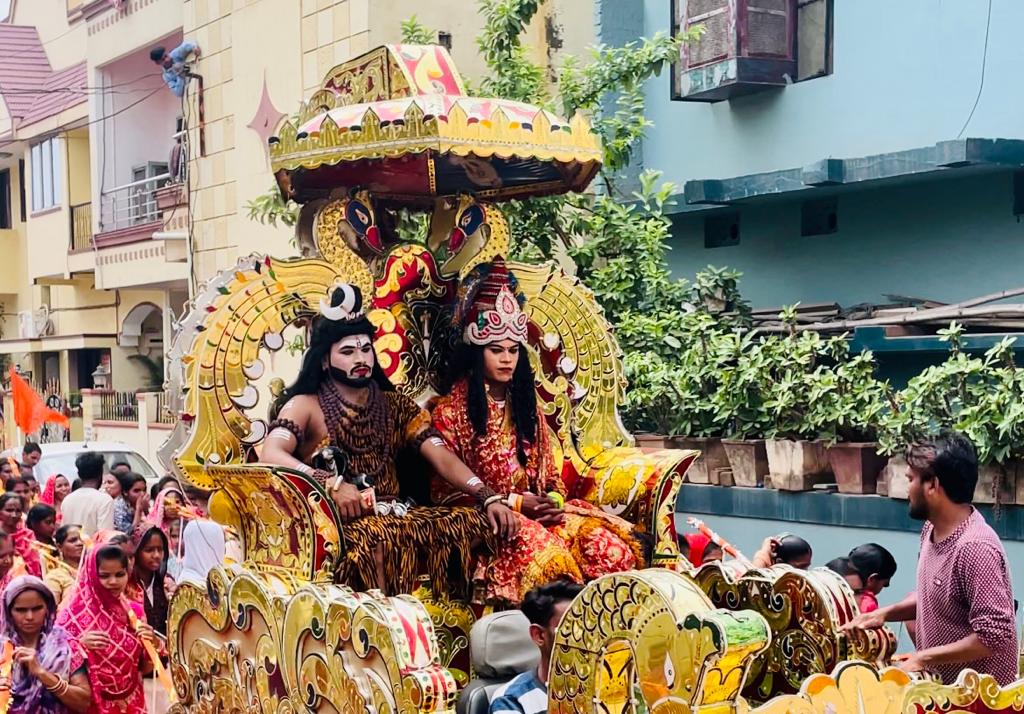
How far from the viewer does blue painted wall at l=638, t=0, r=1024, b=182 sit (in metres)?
10.2

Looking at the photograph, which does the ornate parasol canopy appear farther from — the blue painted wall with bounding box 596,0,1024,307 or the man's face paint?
the blue painted wall with bounding box 596,0,1024,307

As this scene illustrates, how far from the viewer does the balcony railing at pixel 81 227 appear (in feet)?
71.4

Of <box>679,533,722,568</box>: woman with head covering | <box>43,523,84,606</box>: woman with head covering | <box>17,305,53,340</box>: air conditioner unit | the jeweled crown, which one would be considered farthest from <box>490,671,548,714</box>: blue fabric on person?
<box>17,305,53,340</box>: air conditioner unit

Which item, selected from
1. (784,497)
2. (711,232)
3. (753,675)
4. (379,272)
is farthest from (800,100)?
(753,675)

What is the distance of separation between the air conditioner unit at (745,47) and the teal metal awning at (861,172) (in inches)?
29.9

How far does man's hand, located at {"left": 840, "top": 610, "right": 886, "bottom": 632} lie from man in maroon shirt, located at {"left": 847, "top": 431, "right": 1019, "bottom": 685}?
149 mm

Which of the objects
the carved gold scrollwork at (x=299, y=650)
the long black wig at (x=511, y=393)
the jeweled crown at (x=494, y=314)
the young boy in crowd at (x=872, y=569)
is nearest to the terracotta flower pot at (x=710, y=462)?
the long black wig at (x=511, y=393)

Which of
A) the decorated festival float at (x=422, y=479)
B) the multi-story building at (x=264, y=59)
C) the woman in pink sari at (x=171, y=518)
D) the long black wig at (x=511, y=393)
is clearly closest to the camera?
the decorated festival float at (x=422, y=479)

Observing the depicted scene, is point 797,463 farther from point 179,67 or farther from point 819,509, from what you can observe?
point 179,67

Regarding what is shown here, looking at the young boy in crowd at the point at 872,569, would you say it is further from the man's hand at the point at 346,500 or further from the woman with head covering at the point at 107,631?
the woman with head covering at the point at 107,631

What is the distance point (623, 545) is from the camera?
19.5 feet

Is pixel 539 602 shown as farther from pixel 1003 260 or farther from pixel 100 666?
pixel 1003 260

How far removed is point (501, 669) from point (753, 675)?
1165mm

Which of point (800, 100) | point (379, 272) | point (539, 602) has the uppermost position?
point (800, 100)
